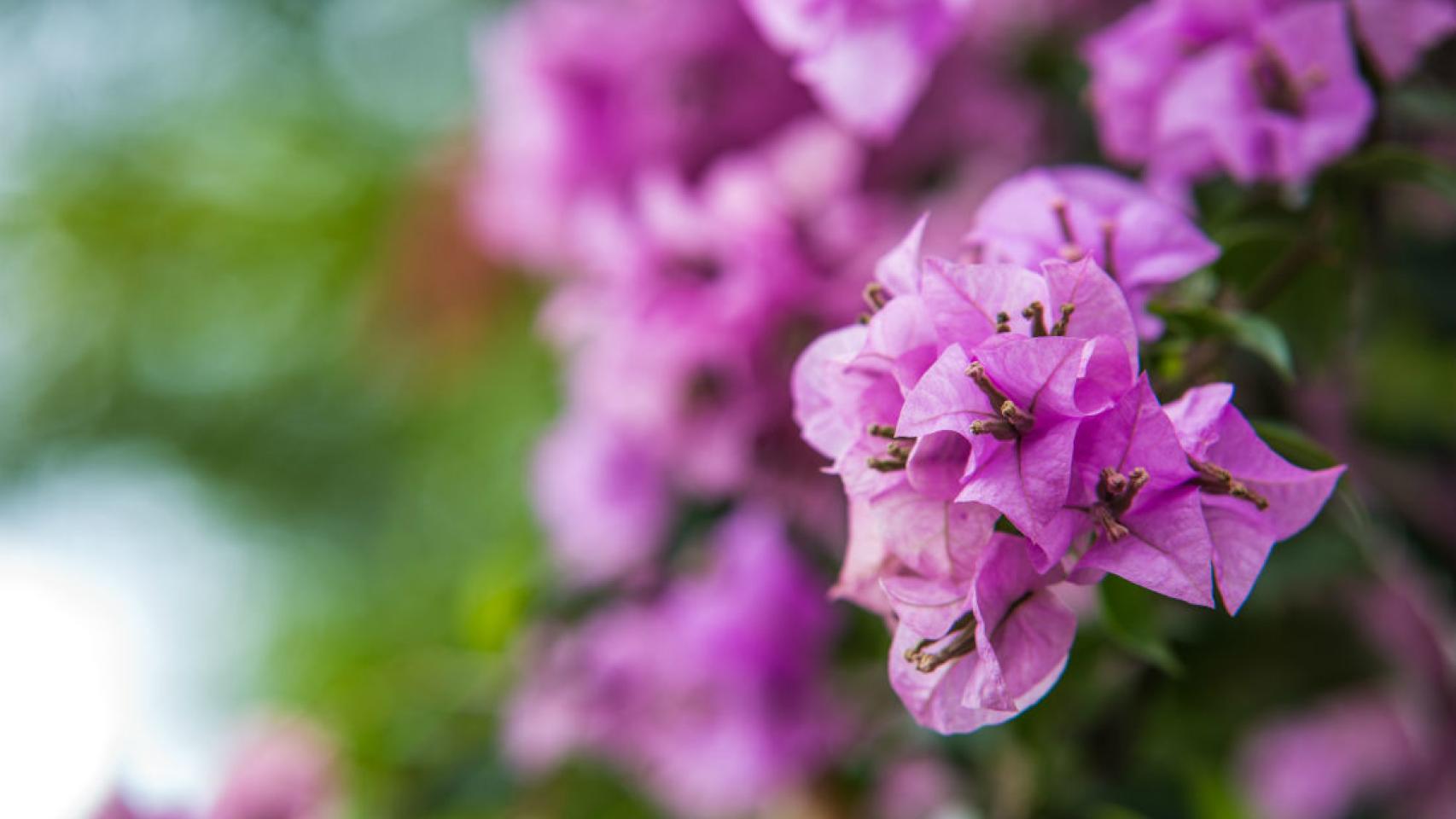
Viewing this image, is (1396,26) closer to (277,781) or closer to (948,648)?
(948,648)

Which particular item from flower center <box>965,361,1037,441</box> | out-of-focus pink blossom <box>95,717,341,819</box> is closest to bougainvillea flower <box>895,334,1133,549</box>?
flower center <box>965,361,1037,441</box>

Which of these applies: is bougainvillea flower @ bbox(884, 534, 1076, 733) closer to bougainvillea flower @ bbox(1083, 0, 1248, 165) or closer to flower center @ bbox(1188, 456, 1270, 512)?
flower center @ bbox(1188, 456, 1270, 512)

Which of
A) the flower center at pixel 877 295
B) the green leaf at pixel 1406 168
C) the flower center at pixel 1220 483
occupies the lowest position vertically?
the green leaf at pixel 1406 168

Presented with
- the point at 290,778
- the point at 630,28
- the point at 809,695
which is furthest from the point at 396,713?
the point at 630,28

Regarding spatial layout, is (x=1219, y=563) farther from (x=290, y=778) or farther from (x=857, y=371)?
(x=290, y=778)

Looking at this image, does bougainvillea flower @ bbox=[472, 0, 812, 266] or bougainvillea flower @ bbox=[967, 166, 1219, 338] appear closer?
bougainvillea flower @ bbox=[967, 166, 1219, 338]

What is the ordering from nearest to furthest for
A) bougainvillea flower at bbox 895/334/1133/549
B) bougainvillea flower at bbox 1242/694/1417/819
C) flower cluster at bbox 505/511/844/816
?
bougainvillea flower at bbox 895/334/1133/549
flower cluster at bbox 505/511/844/816
bougainvillea flower at bbox 1242/694/1417/819

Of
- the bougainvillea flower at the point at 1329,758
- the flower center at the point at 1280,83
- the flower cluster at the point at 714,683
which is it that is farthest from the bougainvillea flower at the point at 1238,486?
the bougainvillea flower at the point at 1329,758

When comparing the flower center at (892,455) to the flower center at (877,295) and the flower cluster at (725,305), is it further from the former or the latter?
the flower cluster at (725,305)

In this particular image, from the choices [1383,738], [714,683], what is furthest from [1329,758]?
[714,683]
